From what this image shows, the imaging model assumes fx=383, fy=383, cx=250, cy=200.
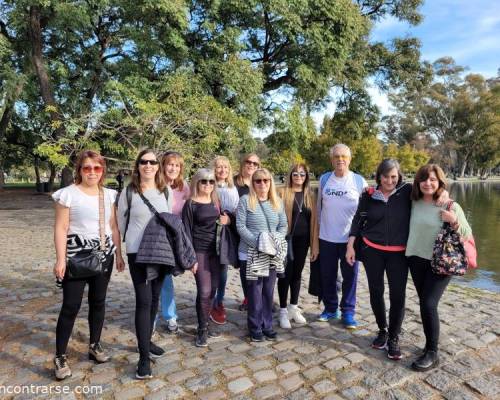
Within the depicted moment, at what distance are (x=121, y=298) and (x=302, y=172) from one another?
3.03 m

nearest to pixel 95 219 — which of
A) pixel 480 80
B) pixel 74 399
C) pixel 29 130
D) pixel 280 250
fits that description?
pixel 74 399

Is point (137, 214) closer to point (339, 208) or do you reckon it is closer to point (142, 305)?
point (142, 305)

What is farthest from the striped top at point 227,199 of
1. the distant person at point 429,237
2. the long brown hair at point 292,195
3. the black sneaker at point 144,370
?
the distant person at point 429,237

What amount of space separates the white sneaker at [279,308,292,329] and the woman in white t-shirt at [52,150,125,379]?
1972 mm

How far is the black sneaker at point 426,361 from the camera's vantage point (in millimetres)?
3255

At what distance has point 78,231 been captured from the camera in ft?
10.3

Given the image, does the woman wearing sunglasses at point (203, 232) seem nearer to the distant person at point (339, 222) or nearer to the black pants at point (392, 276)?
the distant person at point (339, 222)

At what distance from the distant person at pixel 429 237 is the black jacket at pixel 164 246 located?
79.7 inches

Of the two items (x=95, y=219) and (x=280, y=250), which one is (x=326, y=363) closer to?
(x=280, y=250)

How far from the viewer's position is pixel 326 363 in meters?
3.43

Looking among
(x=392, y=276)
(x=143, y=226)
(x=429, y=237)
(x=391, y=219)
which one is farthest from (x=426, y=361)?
(x=143, y=226)

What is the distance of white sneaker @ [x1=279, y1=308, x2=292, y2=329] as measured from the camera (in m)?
4.23

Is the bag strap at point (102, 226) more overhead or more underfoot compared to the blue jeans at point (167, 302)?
more overhead

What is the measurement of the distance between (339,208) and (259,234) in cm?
98
